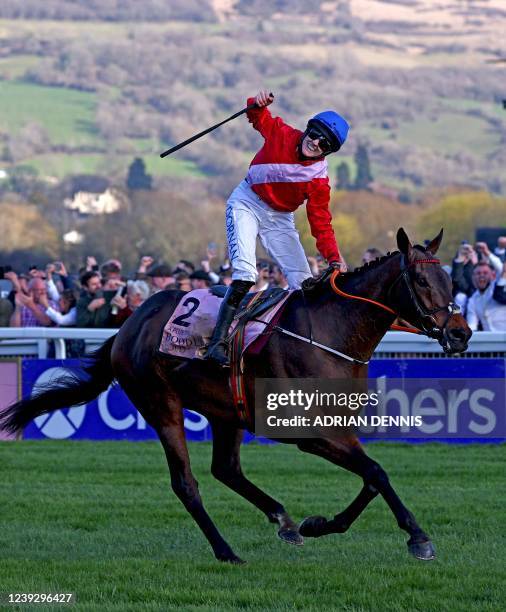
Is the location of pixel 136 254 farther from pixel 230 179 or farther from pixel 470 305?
pixel 470 305

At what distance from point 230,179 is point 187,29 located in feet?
107

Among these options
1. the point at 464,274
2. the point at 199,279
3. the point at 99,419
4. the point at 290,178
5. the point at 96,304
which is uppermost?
the point at 290,178

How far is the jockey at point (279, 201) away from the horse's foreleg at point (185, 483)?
56cm

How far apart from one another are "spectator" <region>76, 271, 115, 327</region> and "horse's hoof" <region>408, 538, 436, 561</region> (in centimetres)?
707

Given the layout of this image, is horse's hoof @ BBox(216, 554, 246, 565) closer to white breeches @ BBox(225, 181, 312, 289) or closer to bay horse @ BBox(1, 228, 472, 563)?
bay horse @ BBox(1, 228, 472, 563)

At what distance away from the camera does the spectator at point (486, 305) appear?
41.4 feet

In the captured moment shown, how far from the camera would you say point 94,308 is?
13.4m

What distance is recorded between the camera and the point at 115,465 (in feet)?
36.3

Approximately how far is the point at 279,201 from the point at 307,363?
976 millimetres

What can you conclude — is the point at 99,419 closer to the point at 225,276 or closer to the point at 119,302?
the point at 119,302

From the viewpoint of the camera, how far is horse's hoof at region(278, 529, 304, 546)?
733cm

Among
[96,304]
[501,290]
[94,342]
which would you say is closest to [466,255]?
[501,290]

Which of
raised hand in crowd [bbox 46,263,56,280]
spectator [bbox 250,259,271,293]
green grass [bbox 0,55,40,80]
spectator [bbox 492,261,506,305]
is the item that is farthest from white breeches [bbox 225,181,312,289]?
green grass [bbox 0,55,40,80]

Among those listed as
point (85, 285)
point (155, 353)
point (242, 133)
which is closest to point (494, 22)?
point (242, 133)
